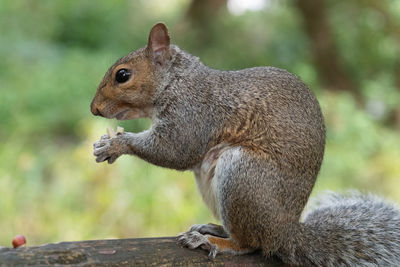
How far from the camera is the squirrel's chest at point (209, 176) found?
1.84 metres

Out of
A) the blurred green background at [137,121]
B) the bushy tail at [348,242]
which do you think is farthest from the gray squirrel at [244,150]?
the blurred green background at [137,121]

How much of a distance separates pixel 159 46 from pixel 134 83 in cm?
16

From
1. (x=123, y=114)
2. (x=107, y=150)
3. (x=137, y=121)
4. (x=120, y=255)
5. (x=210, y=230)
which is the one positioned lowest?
(x=120, y=255)

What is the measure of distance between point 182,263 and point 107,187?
205 cm

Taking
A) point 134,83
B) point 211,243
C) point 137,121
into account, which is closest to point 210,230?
point 211,243

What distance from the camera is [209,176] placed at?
1.88 metres

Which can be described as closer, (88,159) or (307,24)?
(88,159)

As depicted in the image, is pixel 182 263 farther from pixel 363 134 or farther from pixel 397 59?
pixel 397 59

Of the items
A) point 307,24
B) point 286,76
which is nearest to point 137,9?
point 307,24

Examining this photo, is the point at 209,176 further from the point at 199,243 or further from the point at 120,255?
the point at 120,255

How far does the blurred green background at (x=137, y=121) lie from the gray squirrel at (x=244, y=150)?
0.95 m

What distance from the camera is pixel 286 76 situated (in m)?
1.95

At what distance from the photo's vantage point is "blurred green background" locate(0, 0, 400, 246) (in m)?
3.49

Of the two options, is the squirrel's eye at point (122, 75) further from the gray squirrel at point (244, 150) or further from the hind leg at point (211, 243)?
the hind leg at point (211, 243)
